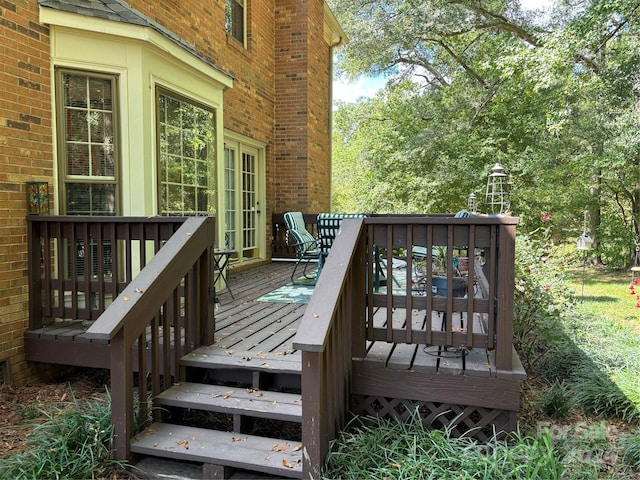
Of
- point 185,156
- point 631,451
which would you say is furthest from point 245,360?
point 185,156

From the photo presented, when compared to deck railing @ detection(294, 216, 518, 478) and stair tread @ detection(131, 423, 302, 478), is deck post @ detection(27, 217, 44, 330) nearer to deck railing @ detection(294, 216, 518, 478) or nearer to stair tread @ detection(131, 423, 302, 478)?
stair tread @ detection(131, 423, 302, 478)

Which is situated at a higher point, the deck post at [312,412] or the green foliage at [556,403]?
the deck post at [312,412]

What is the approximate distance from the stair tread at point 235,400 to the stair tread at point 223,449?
0.45 feet

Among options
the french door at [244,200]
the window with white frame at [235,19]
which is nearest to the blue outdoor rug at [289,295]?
the french door at [244,200]

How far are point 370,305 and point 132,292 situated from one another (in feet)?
4.89

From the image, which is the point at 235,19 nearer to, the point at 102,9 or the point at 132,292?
the point at 102,9

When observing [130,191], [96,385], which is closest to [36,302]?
[96,385]

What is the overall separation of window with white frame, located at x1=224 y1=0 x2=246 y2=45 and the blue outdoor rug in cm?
435

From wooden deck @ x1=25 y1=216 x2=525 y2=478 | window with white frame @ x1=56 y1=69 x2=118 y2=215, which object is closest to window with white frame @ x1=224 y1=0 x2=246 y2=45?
window with white frame @ x1=56 y1=69 x2=118 y2=215

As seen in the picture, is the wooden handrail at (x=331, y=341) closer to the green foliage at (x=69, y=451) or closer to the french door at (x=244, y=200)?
the green foliage at (x=69, y=451)

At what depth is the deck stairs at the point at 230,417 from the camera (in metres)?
2.53

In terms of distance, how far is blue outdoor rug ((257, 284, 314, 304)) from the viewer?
5.23 m

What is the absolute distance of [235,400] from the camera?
115 inches

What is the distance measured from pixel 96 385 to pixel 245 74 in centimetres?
568
